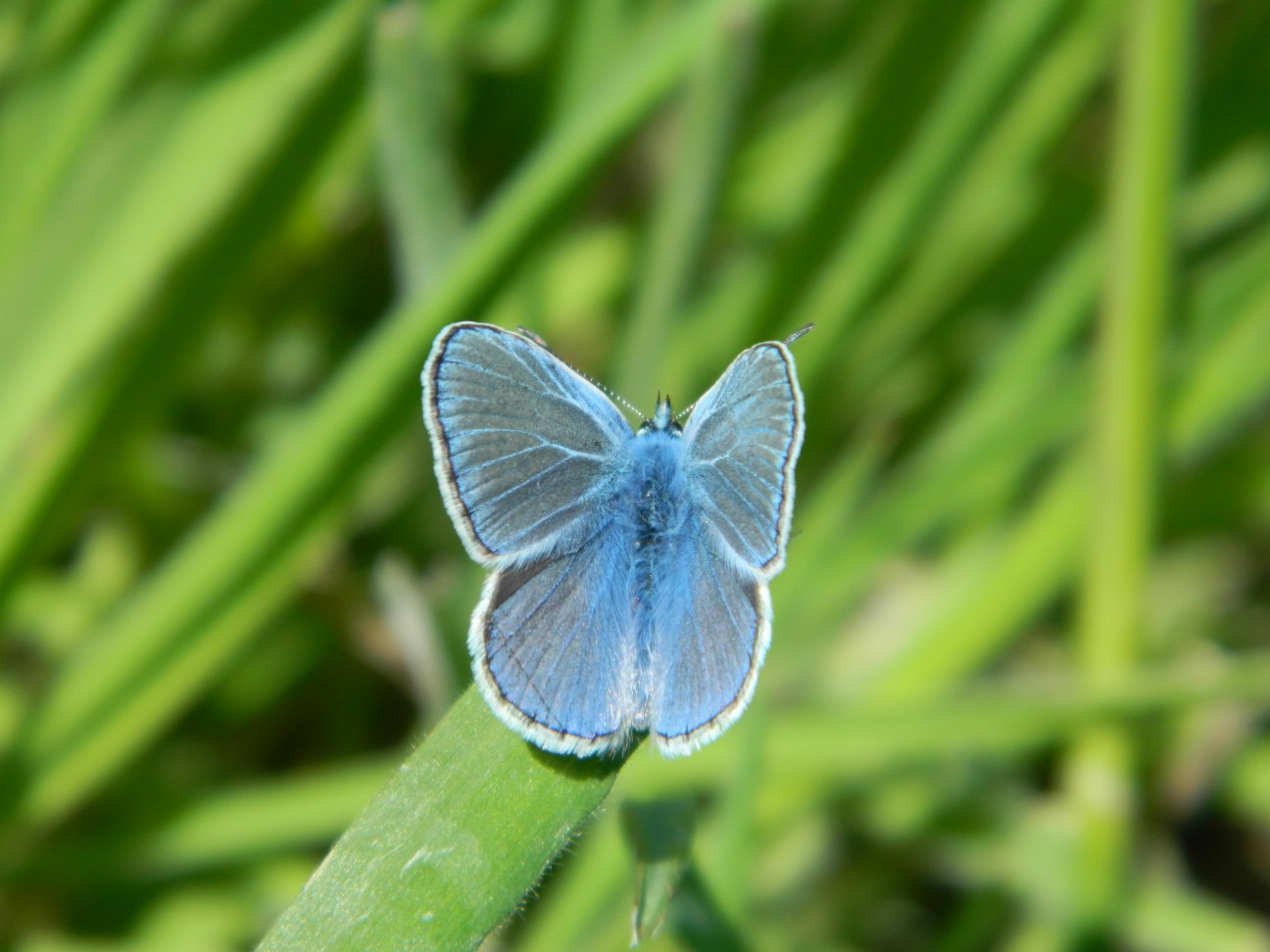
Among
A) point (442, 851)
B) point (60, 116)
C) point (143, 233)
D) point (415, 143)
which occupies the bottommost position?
point (442, 851)

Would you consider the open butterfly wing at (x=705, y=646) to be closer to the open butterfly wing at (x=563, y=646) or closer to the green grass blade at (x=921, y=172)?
the open butterfly wing at (x=563, y=646)

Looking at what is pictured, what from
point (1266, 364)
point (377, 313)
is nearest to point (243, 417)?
point (377, 313)

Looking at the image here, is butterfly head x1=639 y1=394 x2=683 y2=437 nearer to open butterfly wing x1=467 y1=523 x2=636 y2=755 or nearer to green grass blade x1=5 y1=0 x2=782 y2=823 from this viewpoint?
open butterfly wing x1=467 y1=523 x2=636 y2=755

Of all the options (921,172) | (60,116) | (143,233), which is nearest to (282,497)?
(143,233)

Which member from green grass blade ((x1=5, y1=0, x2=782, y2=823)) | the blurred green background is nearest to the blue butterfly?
the blurred green background

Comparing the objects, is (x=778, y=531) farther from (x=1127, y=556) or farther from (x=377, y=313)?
(x=377, y=313)

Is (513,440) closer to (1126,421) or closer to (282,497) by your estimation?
(282,497)

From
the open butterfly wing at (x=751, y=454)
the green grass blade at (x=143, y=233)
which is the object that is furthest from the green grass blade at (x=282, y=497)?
the open butterfly wing at (x=751, y=454)
